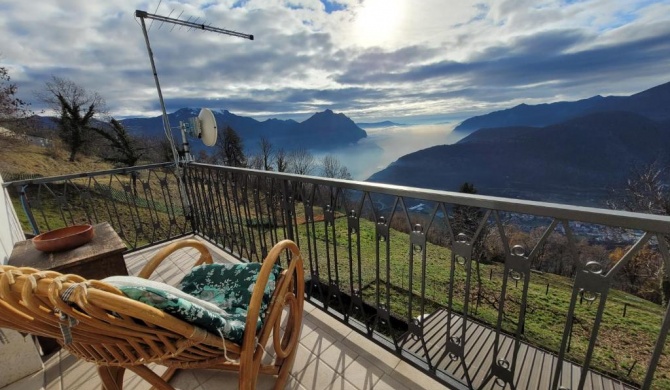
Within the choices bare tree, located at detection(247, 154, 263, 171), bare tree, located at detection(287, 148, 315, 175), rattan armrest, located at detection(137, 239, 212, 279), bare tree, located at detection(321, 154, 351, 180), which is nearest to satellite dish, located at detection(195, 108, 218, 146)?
rattan armrest, located at detection(137, 239, 212, 279)

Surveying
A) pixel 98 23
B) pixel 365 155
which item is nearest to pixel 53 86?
pixel 98 23

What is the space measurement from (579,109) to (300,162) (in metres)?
77.0

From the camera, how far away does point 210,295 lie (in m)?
1.46

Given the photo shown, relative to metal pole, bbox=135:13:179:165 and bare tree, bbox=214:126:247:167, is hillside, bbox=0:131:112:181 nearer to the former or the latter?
bare tree, bbox=214:126:247:167

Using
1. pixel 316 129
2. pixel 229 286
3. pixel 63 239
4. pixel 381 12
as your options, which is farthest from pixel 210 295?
pixel 316 129

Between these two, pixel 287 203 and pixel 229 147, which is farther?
pixel 229 147

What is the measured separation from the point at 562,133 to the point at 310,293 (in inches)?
2922

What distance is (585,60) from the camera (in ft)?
162

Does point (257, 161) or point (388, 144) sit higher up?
point (257, 161)

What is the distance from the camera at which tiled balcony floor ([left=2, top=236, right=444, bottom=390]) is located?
1510 mm

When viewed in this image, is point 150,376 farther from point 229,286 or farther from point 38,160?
point 38,160

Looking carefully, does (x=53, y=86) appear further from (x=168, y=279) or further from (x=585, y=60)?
(x=585, y=60)

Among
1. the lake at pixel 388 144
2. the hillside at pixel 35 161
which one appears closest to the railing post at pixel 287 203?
the hillside at pixel 35 161

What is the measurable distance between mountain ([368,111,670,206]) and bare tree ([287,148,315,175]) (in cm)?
1369
